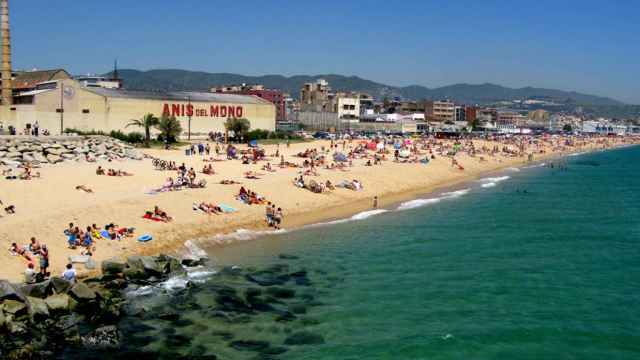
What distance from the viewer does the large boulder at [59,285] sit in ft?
61.4

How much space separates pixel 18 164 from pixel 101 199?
11.2 metres

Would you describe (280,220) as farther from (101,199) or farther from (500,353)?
(500,353)

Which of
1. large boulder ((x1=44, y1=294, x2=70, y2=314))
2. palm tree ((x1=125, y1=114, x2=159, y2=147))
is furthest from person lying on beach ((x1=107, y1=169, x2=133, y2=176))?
palm tree ((x1=125, y1=114, x2=159, y2=147))

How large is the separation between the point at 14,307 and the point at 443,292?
1232 cm

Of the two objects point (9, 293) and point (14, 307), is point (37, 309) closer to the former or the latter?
point (14, 307)

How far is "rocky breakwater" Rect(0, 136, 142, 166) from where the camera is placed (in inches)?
1599

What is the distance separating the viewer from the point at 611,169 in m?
78.3

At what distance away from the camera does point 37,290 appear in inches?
716

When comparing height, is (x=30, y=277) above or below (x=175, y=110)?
below

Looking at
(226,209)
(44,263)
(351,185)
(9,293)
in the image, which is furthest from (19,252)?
(351,185)

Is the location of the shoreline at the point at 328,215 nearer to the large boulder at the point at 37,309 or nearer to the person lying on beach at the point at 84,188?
the large boulder at the point at 37,309

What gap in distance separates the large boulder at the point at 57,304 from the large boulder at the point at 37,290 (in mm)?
374

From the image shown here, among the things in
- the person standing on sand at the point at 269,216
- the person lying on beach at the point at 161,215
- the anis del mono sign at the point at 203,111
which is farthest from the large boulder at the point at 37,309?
the anis del mono sign at the point at 203,111

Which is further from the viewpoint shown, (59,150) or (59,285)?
(59,150)
